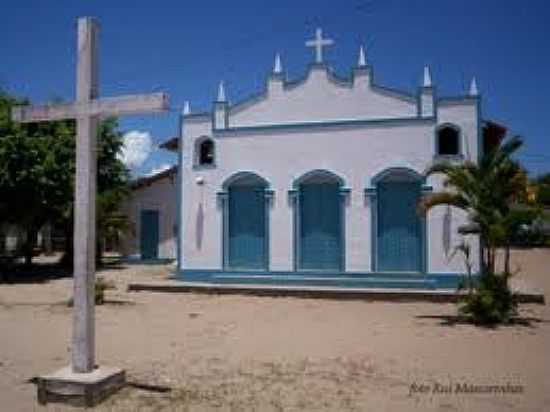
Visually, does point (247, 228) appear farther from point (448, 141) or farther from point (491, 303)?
point (491, 303)

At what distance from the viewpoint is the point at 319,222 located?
1819 centimetres

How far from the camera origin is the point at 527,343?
10383mm

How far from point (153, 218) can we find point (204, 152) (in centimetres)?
959

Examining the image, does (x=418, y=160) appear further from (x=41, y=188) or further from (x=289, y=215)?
(x=41, y=188)

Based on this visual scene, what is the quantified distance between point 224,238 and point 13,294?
5.81m

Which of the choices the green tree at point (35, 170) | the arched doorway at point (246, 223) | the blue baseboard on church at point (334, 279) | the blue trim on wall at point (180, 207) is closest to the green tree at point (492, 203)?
the blue baseboard on church at point (334, 279)

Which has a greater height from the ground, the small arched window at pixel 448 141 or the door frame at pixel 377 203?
the small arched window at pixel 448 141

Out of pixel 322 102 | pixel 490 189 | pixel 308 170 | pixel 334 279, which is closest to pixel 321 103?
pixel 322 102

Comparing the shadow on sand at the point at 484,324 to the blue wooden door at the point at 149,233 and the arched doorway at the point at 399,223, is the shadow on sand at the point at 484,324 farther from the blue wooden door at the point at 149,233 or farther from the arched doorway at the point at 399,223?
the blue wooden door at the point at 149,233

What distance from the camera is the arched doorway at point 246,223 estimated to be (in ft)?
61.4

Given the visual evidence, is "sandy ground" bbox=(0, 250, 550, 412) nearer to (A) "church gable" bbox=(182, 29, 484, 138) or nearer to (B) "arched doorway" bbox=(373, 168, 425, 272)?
(B) "arched doorway" bbox=(373, 168, 425, 272)

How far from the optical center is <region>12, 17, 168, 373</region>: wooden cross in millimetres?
6695

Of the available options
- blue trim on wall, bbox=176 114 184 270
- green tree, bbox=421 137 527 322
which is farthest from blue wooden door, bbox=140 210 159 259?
green tree, bbox=421 137 527 322

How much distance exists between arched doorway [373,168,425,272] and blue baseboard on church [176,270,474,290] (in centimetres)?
30
